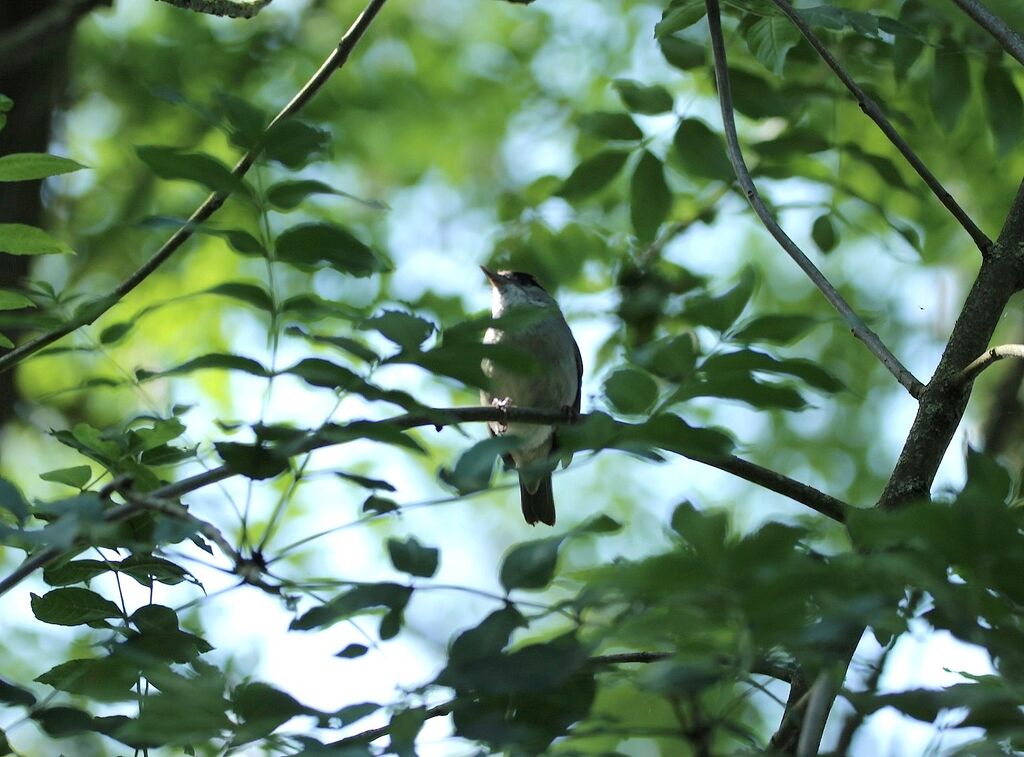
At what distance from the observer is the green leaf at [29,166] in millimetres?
2953

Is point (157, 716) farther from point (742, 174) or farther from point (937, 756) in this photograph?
point (742, 174)

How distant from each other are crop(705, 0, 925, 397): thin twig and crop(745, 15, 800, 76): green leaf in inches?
5.4

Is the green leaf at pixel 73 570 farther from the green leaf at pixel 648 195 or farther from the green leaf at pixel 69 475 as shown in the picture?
the green leaf at pixel 648 195

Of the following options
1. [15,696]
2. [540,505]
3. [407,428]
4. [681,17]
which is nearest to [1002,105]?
→ [681,17]

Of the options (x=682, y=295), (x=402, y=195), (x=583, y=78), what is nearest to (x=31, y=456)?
(x=402, y=195)

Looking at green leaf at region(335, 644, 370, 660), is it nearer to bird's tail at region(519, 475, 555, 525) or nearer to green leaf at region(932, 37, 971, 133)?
green leaf at region(932, 37, 971, 133)

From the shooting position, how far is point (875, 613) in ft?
6.01

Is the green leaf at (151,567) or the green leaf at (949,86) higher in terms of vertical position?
the green leaf at (949,86)

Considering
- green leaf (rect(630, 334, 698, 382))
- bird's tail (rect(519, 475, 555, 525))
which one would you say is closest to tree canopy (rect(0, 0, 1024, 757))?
green leaf (rect(630, 334, 698, 382))

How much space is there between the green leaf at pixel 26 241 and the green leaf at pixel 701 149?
8.31 feet

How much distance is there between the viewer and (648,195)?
15.9 ft

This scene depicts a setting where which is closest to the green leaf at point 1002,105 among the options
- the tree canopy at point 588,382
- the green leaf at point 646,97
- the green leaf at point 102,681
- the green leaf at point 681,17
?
the tree canopy at point 588,382

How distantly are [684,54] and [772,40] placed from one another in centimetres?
113

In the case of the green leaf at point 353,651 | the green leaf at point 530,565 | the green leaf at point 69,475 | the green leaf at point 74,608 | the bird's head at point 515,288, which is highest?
the bird's head at point 515,288
